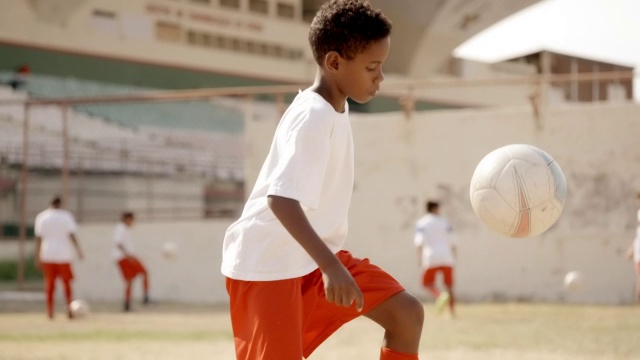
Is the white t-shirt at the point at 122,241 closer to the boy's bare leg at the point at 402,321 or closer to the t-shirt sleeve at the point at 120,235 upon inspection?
the t-shirt sleeve at the point at 120,235

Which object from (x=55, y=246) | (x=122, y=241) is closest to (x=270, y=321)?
(x=55, y=246)

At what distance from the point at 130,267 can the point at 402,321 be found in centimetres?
1288

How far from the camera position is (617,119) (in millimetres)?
15773

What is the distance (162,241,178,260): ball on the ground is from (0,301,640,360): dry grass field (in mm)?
1879

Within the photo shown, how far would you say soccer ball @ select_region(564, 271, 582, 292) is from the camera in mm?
15234

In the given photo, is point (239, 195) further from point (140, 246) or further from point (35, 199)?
point (140, 246)

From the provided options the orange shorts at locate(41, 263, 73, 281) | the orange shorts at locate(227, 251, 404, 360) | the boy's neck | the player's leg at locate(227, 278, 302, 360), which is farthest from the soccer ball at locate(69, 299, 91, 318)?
the boy's neck

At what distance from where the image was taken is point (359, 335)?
35.9 feet

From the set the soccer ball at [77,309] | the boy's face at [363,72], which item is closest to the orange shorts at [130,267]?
the soccer ball at [77,309]

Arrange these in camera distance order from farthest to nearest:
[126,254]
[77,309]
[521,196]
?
[126,254] → [77,309] → [521,196]

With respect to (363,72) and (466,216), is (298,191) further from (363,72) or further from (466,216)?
(466,216)

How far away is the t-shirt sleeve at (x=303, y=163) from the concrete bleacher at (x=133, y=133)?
59.0 ft

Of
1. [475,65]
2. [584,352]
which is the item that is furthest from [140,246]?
[475,65]

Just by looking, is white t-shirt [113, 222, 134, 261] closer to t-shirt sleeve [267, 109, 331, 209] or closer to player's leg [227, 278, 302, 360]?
player's leg [227, 278, 302, 360]
